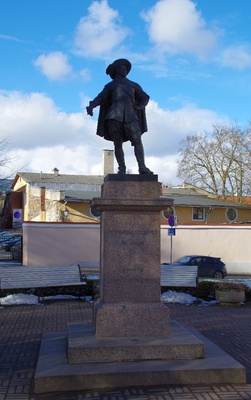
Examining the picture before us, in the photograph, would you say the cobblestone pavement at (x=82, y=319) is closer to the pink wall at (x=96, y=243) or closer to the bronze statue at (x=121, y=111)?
the bronze statue at (x=121, y=111)

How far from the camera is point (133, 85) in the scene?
26.1ft

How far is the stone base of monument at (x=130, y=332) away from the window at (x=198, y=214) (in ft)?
104

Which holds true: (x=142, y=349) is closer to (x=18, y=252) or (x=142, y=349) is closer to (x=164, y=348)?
(x=164, y=348)

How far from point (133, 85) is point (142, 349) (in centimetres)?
398

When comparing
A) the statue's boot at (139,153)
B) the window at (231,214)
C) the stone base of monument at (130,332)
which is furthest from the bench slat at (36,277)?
the window at (231,214)

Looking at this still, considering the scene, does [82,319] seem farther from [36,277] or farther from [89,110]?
[89,110]

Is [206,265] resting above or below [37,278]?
below

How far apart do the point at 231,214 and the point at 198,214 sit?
10.4 ft

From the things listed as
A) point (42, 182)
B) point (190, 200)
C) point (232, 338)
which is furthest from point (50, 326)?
point (42, 182)

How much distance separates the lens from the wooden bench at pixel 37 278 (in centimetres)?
1410

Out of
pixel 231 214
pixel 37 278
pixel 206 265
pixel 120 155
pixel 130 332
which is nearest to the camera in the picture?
pixel 130 332

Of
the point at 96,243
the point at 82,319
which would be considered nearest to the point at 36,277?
the point at 82,319

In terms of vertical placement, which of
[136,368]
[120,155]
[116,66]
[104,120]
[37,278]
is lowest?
[136,368]

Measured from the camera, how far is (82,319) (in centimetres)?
1118
